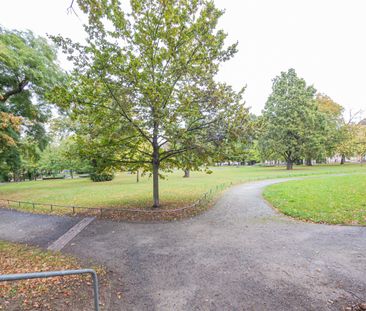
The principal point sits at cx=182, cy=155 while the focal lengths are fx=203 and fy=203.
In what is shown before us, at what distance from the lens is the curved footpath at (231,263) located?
3596mm

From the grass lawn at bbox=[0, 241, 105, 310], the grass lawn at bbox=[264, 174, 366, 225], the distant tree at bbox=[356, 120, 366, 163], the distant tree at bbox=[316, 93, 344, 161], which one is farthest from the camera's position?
the distant tree at bbox=[356, 120, 366, 163]

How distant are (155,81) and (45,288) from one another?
7184mm

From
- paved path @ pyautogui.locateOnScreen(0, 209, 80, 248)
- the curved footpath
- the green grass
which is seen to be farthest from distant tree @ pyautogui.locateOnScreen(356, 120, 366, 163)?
paved path @ pyautogui.locateOnScreen(0, 209, 80, 248)

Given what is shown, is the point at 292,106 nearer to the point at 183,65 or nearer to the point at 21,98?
the point at 183,65

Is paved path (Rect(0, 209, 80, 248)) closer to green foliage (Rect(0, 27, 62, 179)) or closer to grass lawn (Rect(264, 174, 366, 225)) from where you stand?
green foliage (Rect(0, 27, 62, 179))

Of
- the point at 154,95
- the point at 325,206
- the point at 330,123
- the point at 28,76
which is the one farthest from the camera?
the point at 330,123

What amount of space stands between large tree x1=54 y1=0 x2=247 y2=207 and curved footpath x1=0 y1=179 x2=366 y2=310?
3563mm

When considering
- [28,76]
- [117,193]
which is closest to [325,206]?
[117,193]

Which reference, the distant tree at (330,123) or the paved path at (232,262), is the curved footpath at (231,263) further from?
the distant tree at (330,123)

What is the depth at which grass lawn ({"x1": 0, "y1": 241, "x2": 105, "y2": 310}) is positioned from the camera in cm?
354

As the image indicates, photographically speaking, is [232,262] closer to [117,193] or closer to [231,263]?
[231,263]

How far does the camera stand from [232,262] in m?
4.93

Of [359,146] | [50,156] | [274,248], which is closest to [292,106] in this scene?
[359,146]

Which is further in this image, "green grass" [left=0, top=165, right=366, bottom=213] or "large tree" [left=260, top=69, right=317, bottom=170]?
"large tree" [left=260, top=69, right=317, bottom=170]
